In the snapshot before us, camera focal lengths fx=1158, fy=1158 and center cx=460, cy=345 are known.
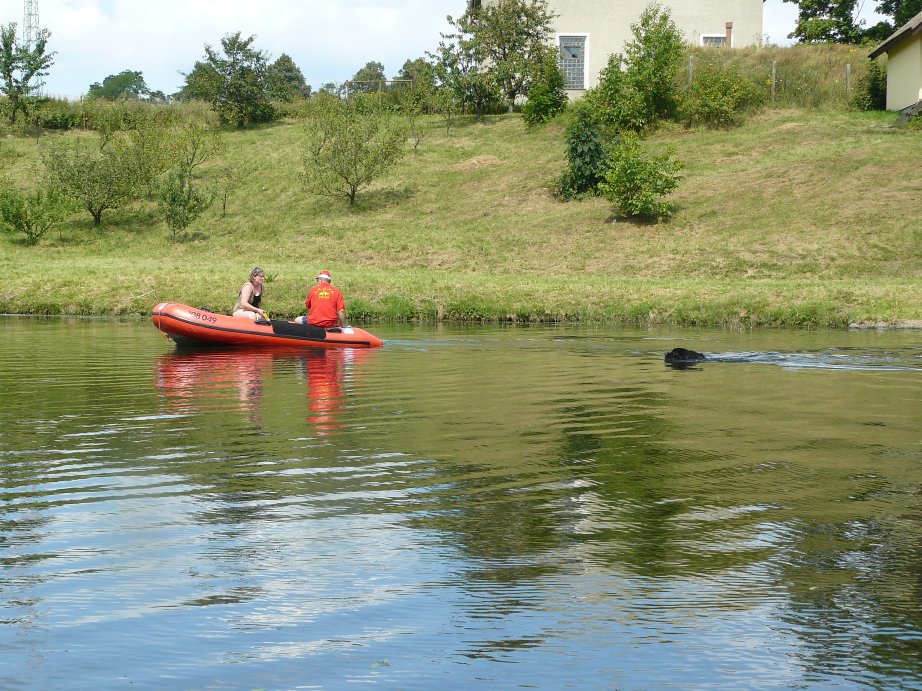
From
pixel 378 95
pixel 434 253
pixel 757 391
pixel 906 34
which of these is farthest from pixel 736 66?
pixel 757 391

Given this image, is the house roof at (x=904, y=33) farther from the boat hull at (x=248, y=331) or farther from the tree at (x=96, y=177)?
the boat hull at (x=248, y=331)

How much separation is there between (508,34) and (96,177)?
66.3 ft

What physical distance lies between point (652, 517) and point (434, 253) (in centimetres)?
3025

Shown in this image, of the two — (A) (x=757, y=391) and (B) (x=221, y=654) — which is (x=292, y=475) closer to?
(B) (x=221, y=654)

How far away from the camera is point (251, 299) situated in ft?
70.5

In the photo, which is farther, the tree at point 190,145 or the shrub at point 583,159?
the tree at point 190,145

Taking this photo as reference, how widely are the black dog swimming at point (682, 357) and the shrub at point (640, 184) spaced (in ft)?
68.7

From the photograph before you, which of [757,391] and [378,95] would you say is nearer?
[757,391]

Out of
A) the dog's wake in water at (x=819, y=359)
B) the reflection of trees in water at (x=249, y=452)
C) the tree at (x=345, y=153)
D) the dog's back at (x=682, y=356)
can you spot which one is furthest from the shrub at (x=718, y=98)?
the reflection of trees in water at (x=249, y=452)

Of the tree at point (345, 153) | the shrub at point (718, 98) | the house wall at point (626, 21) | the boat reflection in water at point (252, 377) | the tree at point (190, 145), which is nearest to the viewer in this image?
the boat reflection in water at point (252, 377)

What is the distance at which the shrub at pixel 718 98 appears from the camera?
4925 cm

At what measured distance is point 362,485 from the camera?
873 centimetres

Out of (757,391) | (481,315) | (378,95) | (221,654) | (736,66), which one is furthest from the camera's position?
(378,95)

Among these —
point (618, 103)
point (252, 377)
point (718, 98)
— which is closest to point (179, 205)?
point (618, 103)
